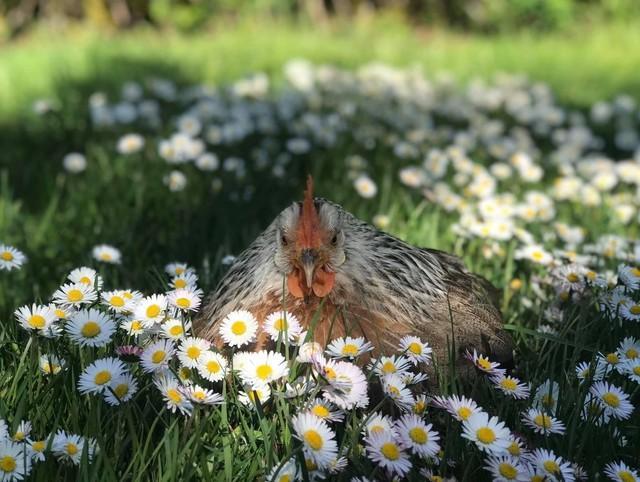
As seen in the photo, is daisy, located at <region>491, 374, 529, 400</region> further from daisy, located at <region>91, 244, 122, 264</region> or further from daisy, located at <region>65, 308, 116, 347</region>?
daisy, located at <region>91, 244, 122, 264</region>

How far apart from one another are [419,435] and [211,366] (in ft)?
1.81

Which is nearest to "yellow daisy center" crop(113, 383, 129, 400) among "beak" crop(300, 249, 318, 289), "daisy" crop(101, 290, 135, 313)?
"daisy" crop(101, 290, 135, 313)

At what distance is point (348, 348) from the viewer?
80.6 inches

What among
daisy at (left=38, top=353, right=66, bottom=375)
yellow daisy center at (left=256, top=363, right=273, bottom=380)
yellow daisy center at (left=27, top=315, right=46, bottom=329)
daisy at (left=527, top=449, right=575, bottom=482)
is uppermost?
yellow daisy center at (left=27, top=315, right=46, bottom=329)

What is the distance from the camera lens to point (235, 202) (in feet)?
13.4

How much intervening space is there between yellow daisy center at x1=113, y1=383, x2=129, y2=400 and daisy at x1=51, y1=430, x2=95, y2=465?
131mm

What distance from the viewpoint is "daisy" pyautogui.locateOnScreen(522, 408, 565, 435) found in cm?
196

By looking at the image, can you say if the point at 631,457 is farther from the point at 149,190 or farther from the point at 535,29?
the point at 535,29

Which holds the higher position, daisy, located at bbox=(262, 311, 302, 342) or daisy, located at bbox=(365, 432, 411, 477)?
daisy, located at bbox=(262, 311, 302, 342)

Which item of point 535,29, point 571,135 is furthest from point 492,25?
point 571,135

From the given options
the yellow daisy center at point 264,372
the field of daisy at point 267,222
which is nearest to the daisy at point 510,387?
the field of daisy at point 267,222

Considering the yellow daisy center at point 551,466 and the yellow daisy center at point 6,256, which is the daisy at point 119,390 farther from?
the yellow daisy center at point 551,466

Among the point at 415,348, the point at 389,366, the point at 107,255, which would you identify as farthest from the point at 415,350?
the point at 107,255

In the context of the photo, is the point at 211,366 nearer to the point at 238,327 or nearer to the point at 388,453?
the point at 238,327
